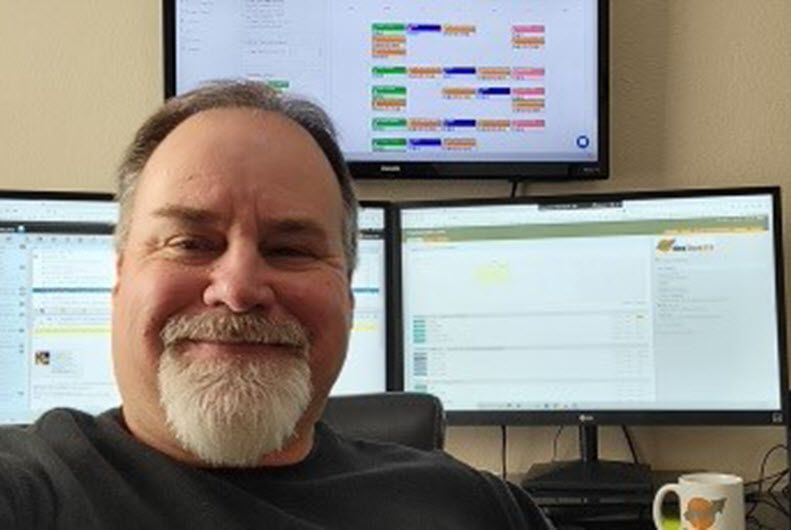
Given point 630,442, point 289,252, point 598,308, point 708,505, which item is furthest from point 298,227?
point 630,442

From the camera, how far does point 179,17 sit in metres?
2.03

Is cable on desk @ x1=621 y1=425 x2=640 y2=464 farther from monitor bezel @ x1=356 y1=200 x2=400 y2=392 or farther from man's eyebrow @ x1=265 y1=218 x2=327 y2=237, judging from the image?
man's eyebrow @ x1=265 y1=218 x2=327 y2=237

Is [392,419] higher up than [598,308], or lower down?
lower down

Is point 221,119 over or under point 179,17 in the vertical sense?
under

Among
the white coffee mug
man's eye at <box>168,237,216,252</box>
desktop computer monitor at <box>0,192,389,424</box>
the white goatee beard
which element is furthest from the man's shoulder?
desktop computer monitor at <box>0,192,389,424</box>

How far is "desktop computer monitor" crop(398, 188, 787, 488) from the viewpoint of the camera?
186 cm

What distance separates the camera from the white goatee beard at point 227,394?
1.03 m

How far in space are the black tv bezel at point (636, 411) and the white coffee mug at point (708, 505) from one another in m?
0.28

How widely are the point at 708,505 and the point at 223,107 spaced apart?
0.88 meters

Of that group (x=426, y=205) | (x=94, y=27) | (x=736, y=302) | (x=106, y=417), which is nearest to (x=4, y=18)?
(x=94, y=27)

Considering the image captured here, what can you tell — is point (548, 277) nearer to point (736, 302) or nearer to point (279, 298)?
point (736, 302)

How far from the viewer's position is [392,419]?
1.38 metres

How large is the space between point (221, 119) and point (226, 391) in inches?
11.1

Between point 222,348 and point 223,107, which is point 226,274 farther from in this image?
point 223,107
